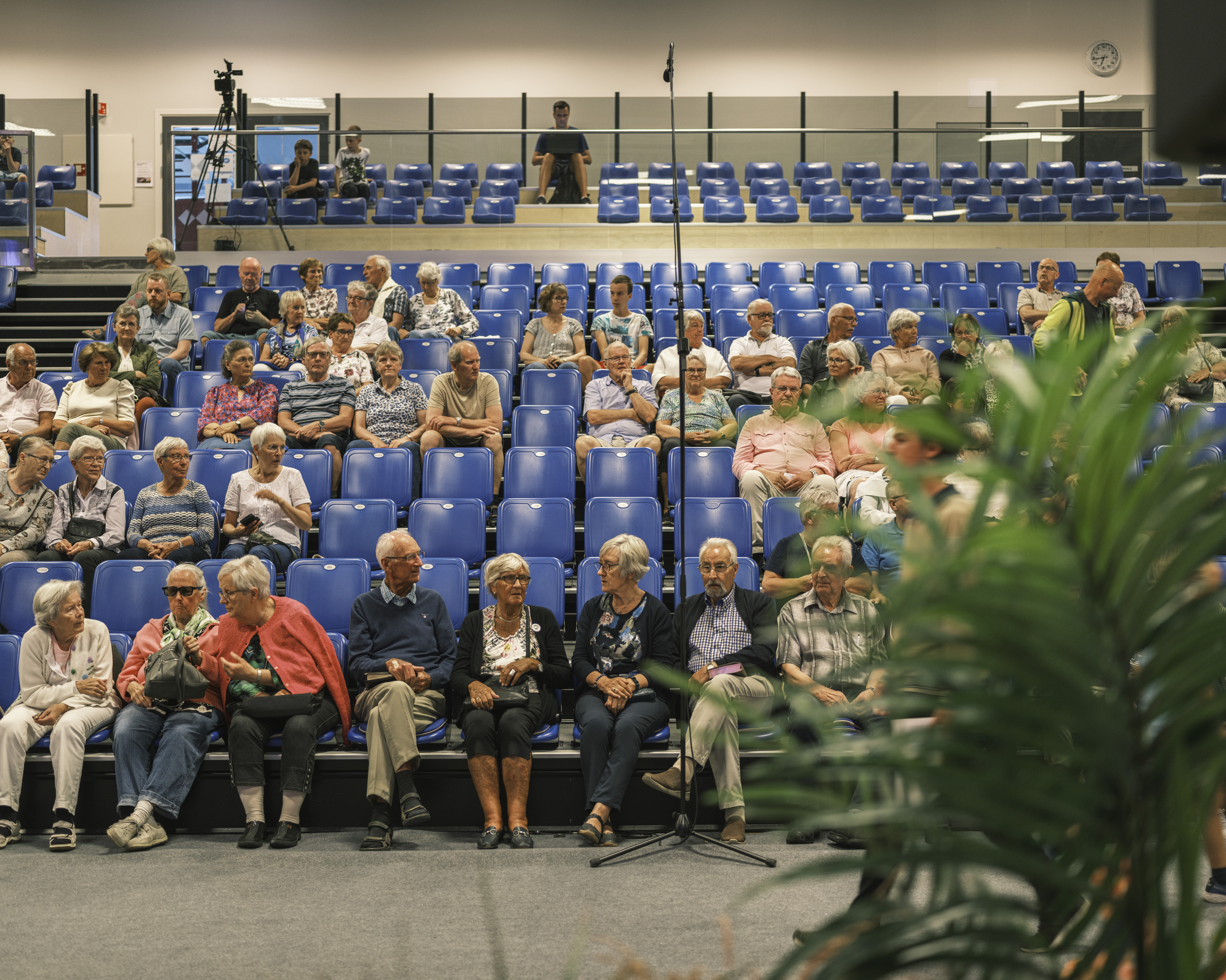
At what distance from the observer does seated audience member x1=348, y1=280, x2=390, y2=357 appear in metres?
6.98

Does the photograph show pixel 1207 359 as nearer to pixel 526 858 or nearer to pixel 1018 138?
pixel 526 858

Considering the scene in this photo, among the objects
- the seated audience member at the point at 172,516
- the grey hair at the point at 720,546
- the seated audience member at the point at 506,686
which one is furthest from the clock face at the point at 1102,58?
the seated audience member at the point at 172,516

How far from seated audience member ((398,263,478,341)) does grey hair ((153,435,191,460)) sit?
2488 mm

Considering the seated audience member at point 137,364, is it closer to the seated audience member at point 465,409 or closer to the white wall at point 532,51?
the seated audience member at point 465,409

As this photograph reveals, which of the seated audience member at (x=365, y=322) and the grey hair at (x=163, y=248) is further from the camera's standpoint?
the grey hair at (x=163, y=248)

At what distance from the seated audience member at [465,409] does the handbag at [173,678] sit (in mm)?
1871

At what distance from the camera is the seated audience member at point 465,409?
5.78 m

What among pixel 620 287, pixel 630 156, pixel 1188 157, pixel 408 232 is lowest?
pixel 1188 157

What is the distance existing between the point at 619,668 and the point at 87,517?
102 inches

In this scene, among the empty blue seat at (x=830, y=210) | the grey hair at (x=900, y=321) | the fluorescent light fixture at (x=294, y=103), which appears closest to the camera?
the grey hair at (x=900, y=321)

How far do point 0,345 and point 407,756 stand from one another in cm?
613

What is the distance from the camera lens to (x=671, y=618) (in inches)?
172

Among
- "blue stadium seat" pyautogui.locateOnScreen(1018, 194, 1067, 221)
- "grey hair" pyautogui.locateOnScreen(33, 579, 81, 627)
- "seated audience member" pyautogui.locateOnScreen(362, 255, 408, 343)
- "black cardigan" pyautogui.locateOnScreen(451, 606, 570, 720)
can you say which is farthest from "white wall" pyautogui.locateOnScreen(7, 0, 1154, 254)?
"black cardigan" pyautogui.locateOnScreen(451, 606, 570, 720)

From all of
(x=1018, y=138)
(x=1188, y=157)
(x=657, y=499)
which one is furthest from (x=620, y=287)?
(x=1188, y=157)
